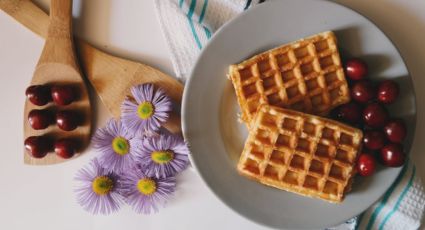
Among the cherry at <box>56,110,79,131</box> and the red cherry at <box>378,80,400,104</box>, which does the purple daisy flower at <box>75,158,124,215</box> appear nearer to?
the cherry at <box>56,110,79,131</box>

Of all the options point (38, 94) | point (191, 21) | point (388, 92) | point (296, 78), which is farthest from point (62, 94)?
point (388, 92)

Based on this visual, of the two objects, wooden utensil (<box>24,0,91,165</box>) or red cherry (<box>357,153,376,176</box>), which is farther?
wooden utensil (<box>24,0,91,165</box>)

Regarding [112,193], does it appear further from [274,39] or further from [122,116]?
[274,39]

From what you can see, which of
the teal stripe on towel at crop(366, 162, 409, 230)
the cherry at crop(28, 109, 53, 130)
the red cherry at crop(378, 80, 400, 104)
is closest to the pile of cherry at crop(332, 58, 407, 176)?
the red cherry at crop(378, 80, 400, 104)

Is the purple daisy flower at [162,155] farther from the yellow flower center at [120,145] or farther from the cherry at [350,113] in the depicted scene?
the cherry at [350,113]

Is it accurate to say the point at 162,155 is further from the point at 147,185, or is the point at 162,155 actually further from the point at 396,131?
the point at 396,131

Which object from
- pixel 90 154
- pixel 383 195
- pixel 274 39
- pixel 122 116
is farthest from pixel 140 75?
pixel 383 195

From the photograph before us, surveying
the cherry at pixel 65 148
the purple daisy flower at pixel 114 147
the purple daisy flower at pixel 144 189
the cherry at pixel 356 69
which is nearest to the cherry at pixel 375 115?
the cherry at pixel 356 69
